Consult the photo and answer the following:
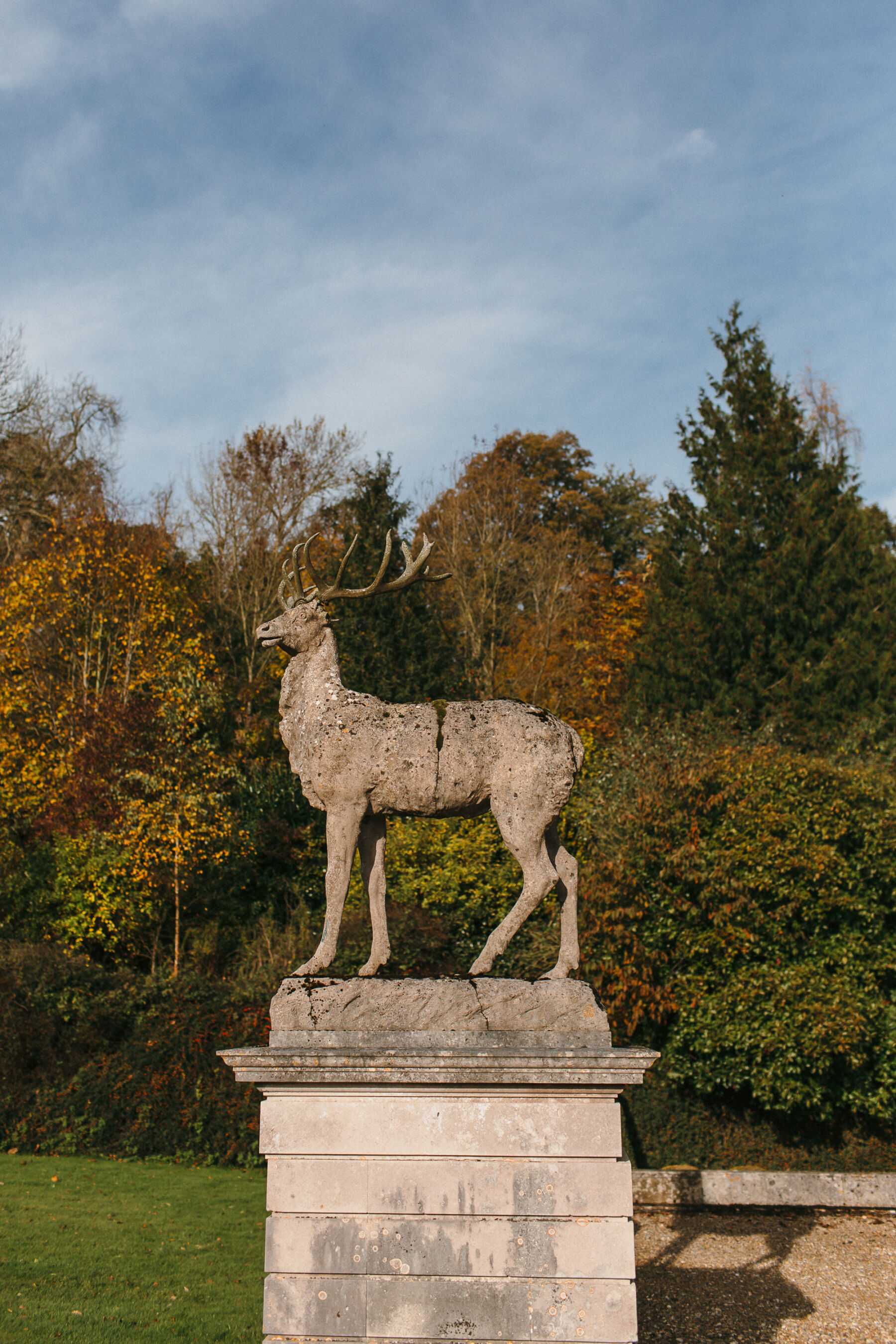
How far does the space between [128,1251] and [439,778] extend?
6.62 m

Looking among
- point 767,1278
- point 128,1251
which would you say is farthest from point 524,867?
point 128,1251

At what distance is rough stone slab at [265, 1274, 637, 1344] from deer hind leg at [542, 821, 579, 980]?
1.49 metres

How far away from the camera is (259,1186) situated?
1175 cm

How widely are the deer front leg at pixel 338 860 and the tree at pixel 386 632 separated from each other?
11329 mm

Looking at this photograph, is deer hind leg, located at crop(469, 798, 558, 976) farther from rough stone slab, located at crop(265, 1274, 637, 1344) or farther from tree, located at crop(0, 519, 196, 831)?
tree, located at crop(0, 519, 196, 831)

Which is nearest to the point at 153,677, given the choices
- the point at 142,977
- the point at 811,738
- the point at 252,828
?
the point at 252,828

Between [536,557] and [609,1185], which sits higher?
[536,557]

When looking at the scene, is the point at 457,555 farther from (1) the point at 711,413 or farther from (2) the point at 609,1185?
(2) the point at 609,1185

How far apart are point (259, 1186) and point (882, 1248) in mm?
6651

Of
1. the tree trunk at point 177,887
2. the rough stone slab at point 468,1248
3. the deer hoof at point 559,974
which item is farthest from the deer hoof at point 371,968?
the tree trunk at point 177,887

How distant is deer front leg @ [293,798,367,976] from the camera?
5688 millimetres

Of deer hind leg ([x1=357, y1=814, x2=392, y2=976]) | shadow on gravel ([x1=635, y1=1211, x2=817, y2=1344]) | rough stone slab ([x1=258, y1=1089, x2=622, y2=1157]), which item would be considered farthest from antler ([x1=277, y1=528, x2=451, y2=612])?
shadow on gravel ([x1=635, y1=1211, x2=817, y2=1344])

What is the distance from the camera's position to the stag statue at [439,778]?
568 centimetres

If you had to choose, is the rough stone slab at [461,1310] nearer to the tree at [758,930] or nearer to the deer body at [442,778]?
the deer body at [442,778]
